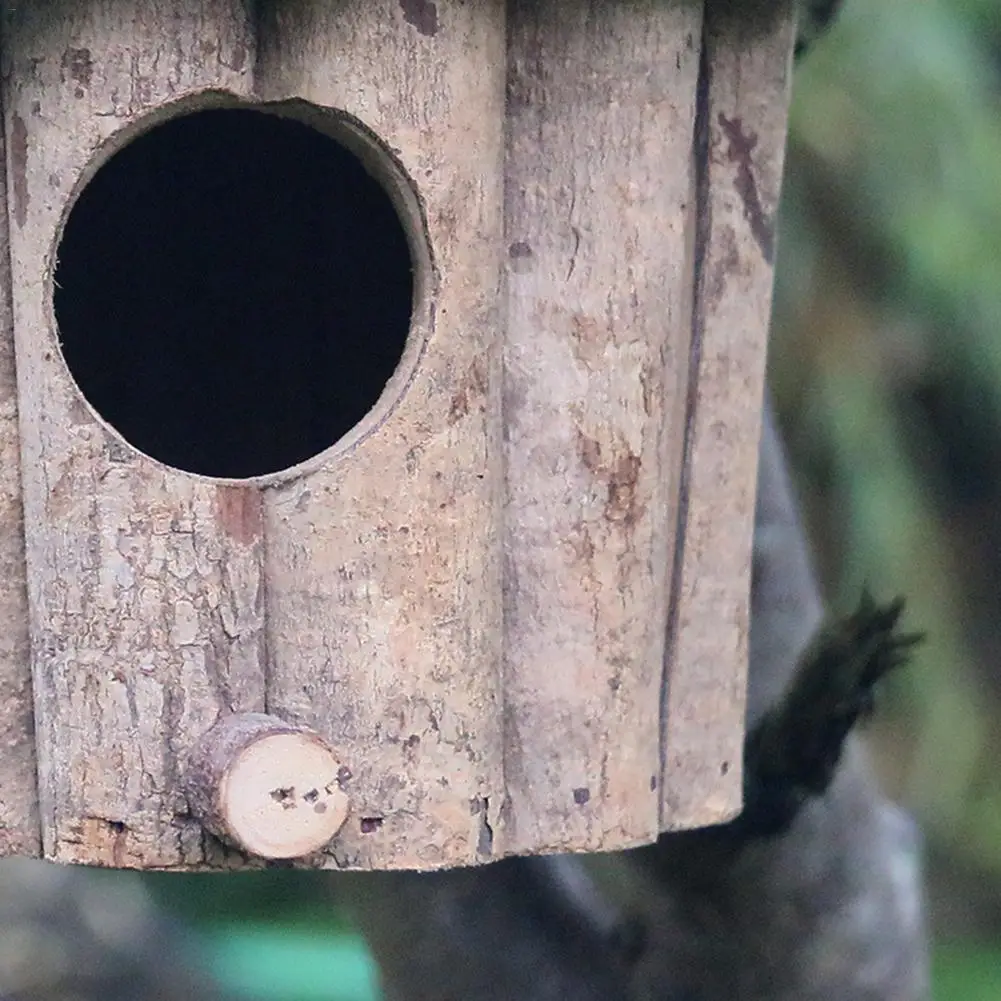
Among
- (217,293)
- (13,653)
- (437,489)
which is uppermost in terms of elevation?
(217,293)

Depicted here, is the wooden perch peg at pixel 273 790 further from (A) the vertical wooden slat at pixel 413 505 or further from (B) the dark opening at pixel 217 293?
(B) the dark opening at pixel 217 293

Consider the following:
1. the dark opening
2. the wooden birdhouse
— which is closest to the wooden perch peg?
the wooden birdhouse

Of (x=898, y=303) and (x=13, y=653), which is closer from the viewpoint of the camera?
(x=13, y=653)

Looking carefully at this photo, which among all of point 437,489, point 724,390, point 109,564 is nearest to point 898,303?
point 724,390

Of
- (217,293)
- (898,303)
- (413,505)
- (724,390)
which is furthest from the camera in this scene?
(898,303)

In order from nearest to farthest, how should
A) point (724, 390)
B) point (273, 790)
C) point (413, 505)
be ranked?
point (273, 790) → point (413, 505) → point (724, 390)

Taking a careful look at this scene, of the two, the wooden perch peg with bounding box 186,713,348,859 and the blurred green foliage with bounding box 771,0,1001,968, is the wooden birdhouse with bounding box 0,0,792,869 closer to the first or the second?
the wooden perch peg with bounding box 186,713,348,859

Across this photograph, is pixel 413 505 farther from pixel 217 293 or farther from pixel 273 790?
pixel 217 293
